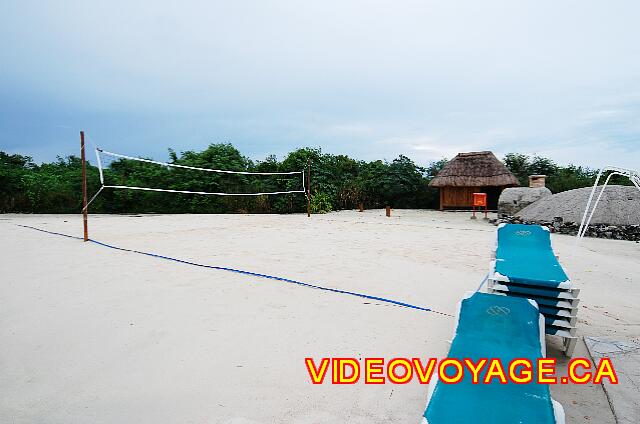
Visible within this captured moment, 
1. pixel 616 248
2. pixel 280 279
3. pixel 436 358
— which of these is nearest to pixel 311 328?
pixel 436 358

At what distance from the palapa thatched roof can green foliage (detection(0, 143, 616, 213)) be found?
1446 millimetres

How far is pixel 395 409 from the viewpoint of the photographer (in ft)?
5.38

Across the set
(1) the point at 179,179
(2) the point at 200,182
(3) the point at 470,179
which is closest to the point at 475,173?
(3) the point at 470,179

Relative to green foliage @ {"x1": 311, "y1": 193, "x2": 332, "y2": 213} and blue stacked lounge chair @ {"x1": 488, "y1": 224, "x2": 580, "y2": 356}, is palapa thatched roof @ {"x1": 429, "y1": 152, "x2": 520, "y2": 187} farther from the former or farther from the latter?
blue stacked lounge chair @ {"x1": 488, "y1": 224, "x2": 580, "y2": 356}

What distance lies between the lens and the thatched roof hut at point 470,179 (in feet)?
45.3

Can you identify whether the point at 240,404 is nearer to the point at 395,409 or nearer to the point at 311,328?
the point at 395,409

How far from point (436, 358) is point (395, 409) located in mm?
568

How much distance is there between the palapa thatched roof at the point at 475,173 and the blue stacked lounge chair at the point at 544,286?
479 inches

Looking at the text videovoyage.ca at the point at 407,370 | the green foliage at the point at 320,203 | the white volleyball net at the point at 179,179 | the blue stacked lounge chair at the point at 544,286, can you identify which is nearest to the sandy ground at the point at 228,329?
the text videovoyage.ca at the point at 407,370

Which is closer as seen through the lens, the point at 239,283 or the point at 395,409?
the point at 395,409

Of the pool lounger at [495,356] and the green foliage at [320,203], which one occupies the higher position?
the green foliage at [320,203]

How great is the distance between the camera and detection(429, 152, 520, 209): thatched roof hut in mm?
13805

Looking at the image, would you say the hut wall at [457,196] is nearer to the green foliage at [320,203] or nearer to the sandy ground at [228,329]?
the green foliage at [320,203]

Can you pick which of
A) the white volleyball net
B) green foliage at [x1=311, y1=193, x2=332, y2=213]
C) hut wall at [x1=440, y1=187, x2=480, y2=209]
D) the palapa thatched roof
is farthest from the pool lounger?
hut wall at [x1=440, y1=187, x2=480, y2=209]
